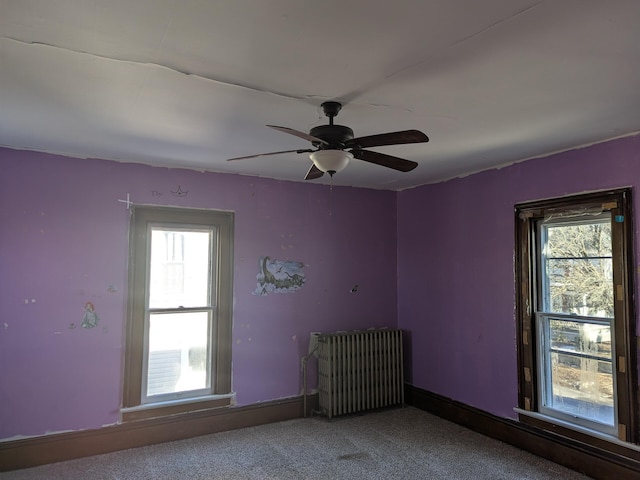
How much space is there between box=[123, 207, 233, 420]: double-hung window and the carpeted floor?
0.40 metres

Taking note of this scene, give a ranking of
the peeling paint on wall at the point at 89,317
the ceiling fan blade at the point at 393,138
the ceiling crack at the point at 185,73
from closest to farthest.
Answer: the ceiling crack at the point at 185,73, the ceiling fan blade at the point at 393,138, the peeling paint on wall at the point at 89,317

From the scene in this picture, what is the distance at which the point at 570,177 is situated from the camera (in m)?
3.28

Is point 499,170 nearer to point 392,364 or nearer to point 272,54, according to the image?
point 392,364

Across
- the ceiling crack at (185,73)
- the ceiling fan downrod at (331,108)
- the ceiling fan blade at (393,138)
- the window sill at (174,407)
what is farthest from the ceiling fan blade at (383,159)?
the window sill at (174,407)

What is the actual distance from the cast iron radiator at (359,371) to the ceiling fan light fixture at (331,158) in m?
2.43

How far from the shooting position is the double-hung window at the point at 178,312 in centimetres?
368

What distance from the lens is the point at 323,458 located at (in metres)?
3.39

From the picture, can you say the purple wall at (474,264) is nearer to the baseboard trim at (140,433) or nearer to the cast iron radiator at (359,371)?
the cast iron radiator at (359,371)

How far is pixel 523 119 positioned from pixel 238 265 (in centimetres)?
264

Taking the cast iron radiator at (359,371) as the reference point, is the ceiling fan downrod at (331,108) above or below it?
above

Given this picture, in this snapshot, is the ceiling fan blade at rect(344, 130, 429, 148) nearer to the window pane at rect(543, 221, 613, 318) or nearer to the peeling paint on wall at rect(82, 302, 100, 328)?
the window pane at rect(543, 221, 613, 318)

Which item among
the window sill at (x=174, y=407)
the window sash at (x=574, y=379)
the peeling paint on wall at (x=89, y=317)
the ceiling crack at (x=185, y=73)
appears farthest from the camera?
the window sill at (x=174, y=407)

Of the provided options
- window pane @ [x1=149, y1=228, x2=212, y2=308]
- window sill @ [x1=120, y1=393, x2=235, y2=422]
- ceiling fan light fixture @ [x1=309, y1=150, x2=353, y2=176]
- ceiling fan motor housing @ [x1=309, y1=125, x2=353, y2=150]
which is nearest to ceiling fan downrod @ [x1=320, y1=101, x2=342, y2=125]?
ceiling fan motor housing @ [x1=309, y1=125, x2=353, y2=150]

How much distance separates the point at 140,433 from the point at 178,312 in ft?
3.29
